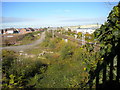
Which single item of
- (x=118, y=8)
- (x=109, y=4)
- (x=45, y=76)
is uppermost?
(x=109, y=4)

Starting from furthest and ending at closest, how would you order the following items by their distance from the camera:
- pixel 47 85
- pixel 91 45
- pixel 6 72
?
pixel 6 72 → pixel 47 85 → pixel 91 45

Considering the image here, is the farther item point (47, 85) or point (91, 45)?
point (47, 85)

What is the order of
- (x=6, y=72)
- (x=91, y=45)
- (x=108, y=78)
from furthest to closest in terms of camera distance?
(x=6, y=72) < (x=91, y=45) < (x=108, y=78)

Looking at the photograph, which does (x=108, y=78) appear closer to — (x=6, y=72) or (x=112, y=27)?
(x=112, y=27)

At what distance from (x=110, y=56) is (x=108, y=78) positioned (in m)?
0.37

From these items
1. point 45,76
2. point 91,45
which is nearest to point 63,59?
point 45,76

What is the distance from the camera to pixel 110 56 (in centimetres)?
177

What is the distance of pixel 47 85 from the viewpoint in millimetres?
4227

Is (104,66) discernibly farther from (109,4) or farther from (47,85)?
(47,85)

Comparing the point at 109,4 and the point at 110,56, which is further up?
the point at 109,4

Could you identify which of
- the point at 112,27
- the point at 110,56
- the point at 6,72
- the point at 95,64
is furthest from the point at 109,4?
the point at 6,72

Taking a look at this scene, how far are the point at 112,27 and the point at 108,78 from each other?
0.84m

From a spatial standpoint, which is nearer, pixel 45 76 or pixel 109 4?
pixel 109 4

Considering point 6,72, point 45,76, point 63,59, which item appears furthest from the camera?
point 63,59
